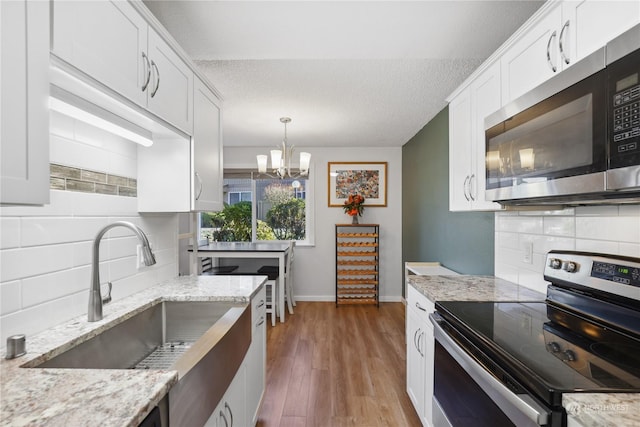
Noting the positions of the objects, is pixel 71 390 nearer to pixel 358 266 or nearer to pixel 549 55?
pixel 549 55

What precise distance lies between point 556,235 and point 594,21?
3.15 ft

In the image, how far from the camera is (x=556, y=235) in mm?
1606

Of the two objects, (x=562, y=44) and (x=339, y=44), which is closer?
A: (x=562, y=44)

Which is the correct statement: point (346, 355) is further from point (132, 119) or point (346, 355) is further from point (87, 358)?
point (132, 119)

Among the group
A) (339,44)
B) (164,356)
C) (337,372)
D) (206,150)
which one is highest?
(339,44)

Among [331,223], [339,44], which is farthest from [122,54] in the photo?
[331,223]

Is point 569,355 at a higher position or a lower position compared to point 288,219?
lower

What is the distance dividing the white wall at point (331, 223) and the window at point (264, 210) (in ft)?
0.78

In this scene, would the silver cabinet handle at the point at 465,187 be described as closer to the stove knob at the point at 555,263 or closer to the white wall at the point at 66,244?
the stove knob at the point at 555,263

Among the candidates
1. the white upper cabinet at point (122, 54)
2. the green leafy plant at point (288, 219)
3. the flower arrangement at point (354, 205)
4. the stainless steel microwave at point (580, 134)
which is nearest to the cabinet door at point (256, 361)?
the white upper cabinet at point (122, 54)

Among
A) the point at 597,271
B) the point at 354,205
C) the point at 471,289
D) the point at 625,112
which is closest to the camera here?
the point at 625,112

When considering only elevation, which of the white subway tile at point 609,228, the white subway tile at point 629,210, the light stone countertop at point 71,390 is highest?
the white subway tile at point 629,210

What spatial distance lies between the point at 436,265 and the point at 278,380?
6.25 ft

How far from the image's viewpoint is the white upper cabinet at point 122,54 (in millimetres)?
888
